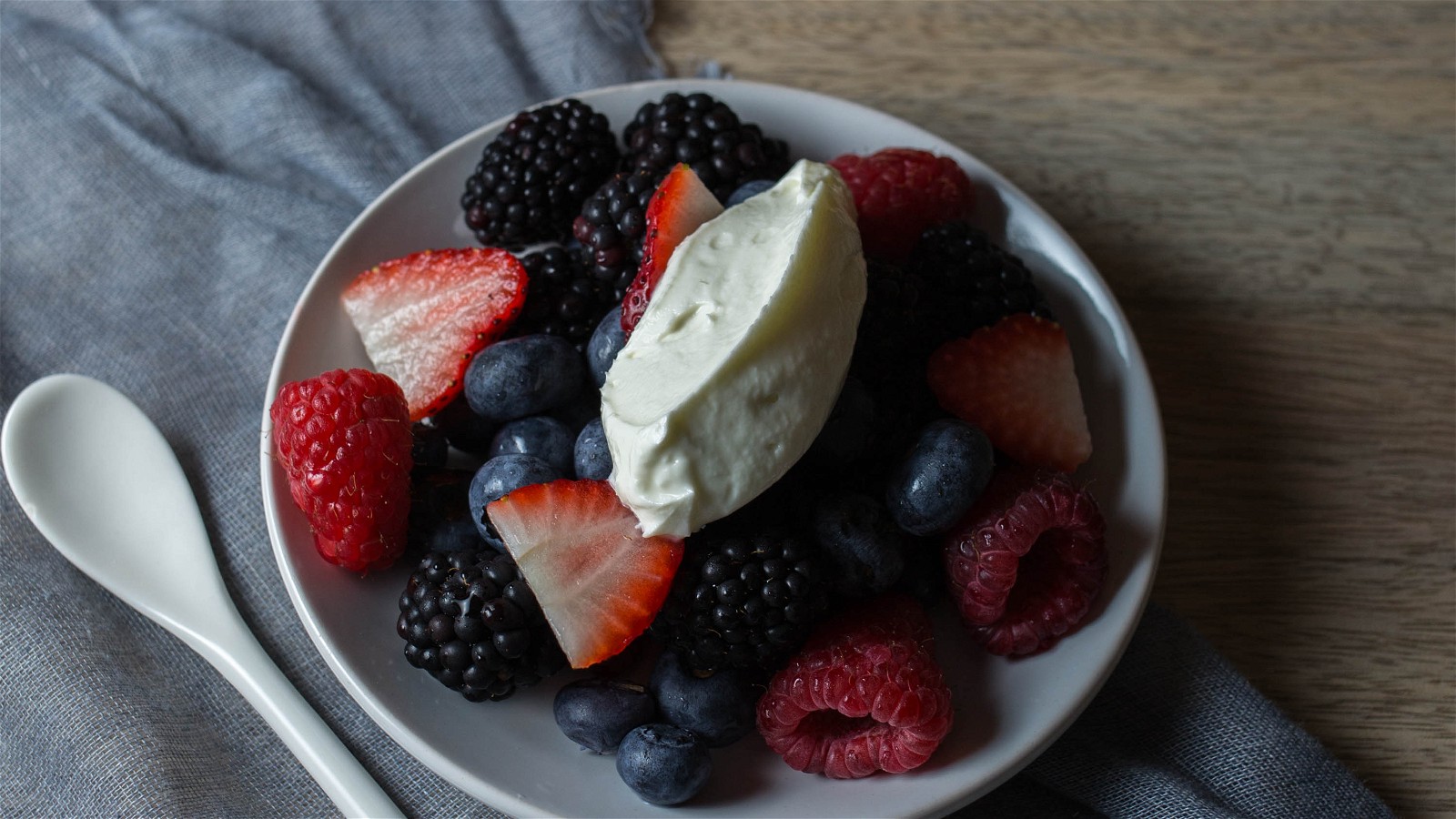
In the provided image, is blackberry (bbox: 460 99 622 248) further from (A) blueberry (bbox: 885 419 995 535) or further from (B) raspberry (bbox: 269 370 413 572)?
(A) blueberry (bbox: 885 419 995 535)

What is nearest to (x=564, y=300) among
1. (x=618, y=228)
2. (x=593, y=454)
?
(x=618, y=228)

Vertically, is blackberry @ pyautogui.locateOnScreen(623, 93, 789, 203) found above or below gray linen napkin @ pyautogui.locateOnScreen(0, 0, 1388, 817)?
above

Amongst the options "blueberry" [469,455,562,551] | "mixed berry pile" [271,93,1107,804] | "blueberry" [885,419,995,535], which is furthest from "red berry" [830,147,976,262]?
"blueberry" [469,455,562,551]

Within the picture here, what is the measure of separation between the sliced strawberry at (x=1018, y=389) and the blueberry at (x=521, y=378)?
0.50 m

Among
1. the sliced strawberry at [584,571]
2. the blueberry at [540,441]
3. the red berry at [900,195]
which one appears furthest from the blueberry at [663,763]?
the red berry at [900,195]

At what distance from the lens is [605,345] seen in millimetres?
1423

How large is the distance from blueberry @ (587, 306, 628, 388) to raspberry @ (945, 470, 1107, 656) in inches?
19.6

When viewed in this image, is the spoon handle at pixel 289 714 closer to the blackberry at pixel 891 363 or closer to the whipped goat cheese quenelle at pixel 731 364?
the whipped goat cheese quenelle at pixel 731 364

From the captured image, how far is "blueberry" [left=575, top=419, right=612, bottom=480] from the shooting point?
53.0 inches

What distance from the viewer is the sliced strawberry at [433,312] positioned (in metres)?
1.48

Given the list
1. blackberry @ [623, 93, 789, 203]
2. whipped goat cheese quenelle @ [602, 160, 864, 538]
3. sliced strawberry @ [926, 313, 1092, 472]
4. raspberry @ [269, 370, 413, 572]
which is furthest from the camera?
blackberry @ [623, 93, 789, 203]

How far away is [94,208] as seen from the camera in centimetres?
192

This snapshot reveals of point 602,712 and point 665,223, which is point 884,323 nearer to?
point 665,223

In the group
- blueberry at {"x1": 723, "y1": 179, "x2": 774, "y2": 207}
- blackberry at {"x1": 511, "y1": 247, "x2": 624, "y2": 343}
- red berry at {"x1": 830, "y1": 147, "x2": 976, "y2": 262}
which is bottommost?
blackberry at {"x1": 511, "y1": 247, "x2": 624, "y2": 343}
